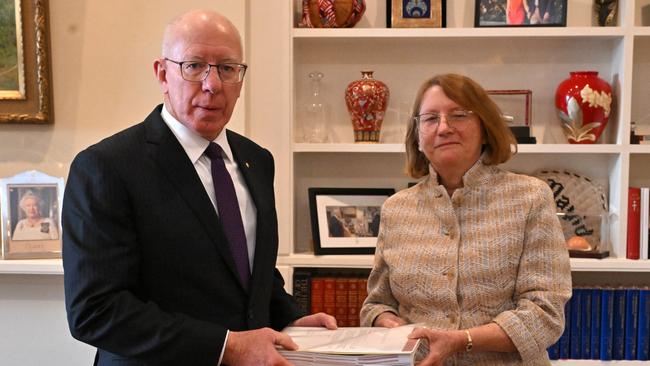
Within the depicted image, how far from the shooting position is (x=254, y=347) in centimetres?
133

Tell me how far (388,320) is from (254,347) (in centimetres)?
49

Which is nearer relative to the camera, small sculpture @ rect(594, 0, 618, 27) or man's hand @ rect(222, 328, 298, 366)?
man's hand @ rect(222, 328, 298, 366)

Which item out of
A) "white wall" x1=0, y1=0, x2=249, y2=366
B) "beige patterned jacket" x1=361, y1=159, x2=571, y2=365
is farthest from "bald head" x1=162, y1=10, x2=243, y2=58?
"white wall" x1=0, y1=0, x2=249, y2=366

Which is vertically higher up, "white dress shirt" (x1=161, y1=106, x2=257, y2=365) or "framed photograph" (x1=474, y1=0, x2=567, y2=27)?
"framed photograph" (x1=474, y1=0, x2=567, y2=27)

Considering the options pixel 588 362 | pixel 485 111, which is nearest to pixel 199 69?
pixel 485 111

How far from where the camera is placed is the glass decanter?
2879 mm

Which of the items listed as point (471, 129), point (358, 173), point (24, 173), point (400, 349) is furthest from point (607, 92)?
point (24, 173)

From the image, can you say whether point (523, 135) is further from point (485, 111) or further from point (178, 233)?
point (178, 233)

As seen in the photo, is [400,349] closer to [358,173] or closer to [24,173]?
[358,173]

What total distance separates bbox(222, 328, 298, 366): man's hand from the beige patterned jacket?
459mm

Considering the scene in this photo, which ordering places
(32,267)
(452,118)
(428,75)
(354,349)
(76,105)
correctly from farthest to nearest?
(428,75) → (76,105) → (32,267) → (452,118) → (354,349)

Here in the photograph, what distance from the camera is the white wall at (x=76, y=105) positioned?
8.76ft

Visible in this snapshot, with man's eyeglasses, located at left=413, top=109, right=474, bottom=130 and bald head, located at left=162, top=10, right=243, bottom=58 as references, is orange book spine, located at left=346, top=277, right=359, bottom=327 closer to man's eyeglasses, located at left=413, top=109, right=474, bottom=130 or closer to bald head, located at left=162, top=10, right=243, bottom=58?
man's eyeglasses, located at left=413, top=109, right=474, bottom=130

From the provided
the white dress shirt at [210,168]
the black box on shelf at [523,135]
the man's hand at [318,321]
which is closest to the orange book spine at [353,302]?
the black box on shelf at [523,135]
